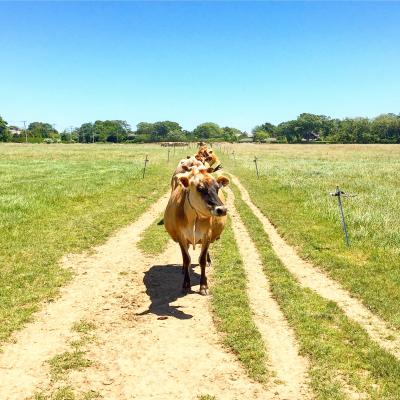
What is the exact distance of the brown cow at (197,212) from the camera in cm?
845

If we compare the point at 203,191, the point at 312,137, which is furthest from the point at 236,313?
the point at 312,137

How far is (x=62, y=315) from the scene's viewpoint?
8.54 m

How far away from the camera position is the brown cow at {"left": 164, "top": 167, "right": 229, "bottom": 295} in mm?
8453

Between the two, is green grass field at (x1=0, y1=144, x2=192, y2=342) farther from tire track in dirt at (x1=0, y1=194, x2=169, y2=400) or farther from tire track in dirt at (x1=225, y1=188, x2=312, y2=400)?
tire track in dirt at (x1=225, y1=188, x2=312, y2=400)

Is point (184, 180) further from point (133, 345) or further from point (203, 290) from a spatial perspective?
point (133, 345)

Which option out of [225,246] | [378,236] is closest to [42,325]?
[225,246]

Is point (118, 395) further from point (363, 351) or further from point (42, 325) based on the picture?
point (363, 351)

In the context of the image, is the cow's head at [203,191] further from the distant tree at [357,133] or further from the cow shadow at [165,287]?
the distant tree at [357,133]

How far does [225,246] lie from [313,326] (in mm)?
6014

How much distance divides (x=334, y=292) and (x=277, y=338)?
3094 mm

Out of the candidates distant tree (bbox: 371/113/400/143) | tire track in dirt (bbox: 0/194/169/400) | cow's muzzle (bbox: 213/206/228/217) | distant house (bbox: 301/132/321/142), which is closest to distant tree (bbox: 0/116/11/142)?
distant house (bbox: 301/132/321/142)

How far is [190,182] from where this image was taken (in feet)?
29.0

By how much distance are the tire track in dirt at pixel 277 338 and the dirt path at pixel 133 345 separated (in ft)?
1.31

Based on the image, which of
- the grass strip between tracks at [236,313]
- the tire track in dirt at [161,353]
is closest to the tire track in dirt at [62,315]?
the tire track in dirt at [161,353]
